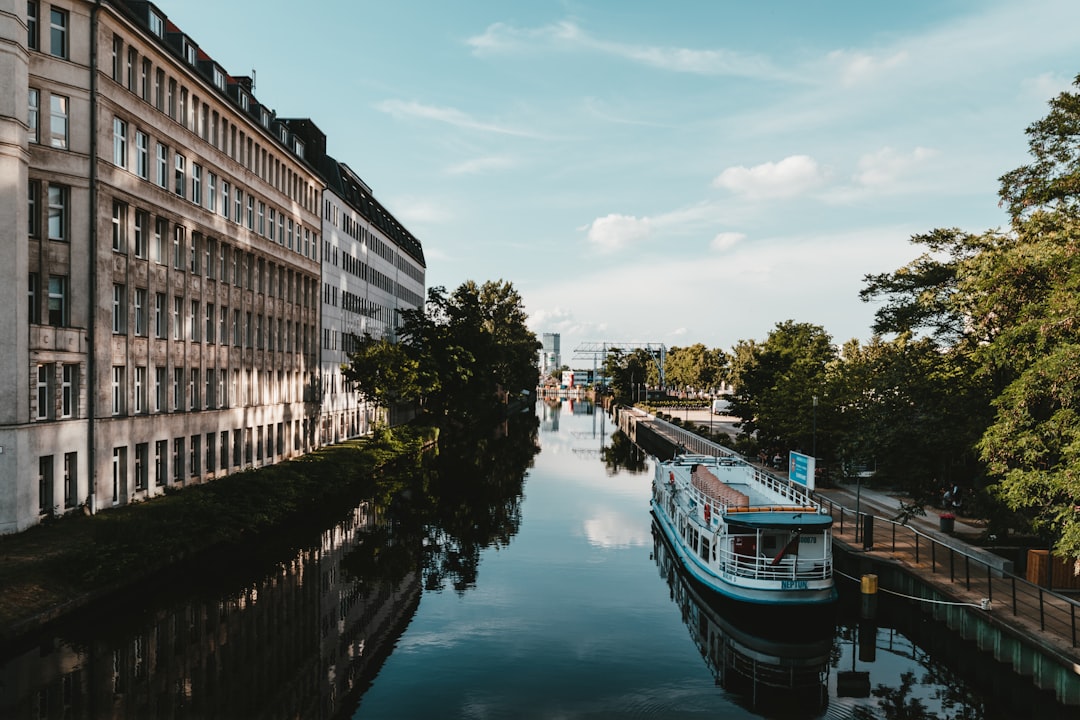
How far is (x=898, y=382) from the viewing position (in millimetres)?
37250

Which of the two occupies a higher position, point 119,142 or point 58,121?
point 119,142

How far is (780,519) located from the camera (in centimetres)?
3017

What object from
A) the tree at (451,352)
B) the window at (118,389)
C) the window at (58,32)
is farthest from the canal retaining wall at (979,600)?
the tree at (451,352)

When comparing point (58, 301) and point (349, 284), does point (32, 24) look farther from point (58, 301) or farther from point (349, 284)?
point (349, 284)

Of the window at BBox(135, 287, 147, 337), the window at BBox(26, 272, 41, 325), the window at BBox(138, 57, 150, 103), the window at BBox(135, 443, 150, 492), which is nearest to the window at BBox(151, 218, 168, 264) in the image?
the window at BBox(135, 287, 147, 337)

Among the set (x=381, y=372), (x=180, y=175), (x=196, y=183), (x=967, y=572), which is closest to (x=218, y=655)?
(x=967, y=572)

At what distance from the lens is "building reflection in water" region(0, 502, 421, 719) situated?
20562mm

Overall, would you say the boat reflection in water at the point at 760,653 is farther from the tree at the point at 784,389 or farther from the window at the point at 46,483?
the tree at the point at 784,389

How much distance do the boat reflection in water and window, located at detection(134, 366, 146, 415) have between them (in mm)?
26628

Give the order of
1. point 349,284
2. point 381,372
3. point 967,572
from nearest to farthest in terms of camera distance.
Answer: point 967,572 < point 381,372 < point 349,284

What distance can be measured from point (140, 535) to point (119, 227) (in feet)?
52.4

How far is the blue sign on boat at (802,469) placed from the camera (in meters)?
37.7

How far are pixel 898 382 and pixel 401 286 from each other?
8493cm

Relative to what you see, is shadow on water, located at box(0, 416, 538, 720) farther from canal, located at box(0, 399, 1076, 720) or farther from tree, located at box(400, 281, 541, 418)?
tree, located at box(400, 281, 541, 418)
